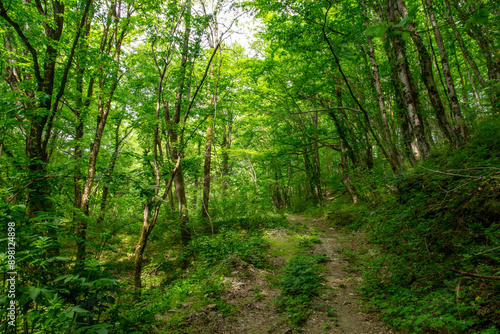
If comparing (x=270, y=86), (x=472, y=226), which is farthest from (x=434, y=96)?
(x=270, y=86)

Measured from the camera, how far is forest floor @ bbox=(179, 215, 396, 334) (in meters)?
3.28

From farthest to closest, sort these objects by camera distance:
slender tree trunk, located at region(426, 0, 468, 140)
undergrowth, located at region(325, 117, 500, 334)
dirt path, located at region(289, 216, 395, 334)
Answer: slender tree trunk, located at region(426, 0, 468, 140) → dirt path, located at region(289, 216, 395, 334) → undergrowth, located at region(325, 117, 500, 334)

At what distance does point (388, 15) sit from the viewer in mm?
5727

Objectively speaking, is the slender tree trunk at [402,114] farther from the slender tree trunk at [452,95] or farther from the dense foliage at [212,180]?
the slender tree trunk at [452,95]

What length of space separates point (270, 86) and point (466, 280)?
9.91 m

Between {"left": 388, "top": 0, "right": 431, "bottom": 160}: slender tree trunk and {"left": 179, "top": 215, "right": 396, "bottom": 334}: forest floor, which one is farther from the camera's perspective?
{"left": 388, "top": 0, "right": 431, "bottom": 160}: slender tree trunk

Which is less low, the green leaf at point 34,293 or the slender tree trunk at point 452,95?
the slender tree trunk at point 452,95

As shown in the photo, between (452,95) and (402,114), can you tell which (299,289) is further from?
(402,114)

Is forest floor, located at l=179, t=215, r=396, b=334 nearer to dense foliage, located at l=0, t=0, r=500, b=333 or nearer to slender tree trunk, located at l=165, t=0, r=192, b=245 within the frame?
dense foliage, located at l=0, t=0, r=500, b=333

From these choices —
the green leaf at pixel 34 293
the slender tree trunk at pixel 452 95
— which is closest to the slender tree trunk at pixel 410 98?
the slender tree trunk at pixel 452 95

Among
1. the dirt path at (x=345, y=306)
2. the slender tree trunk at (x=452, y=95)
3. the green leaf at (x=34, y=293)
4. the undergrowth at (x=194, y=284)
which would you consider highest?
the slender tree trunk at (x=452, y=95)

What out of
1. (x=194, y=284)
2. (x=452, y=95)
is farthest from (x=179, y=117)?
(x=452, y=95)

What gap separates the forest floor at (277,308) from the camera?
3.28 metres

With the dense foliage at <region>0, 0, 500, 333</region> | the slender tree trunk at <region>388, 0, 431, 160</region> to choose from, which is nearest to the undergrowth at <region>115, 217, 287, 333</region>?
the dense foliage at <region>0, 0, 500, 333</region>
